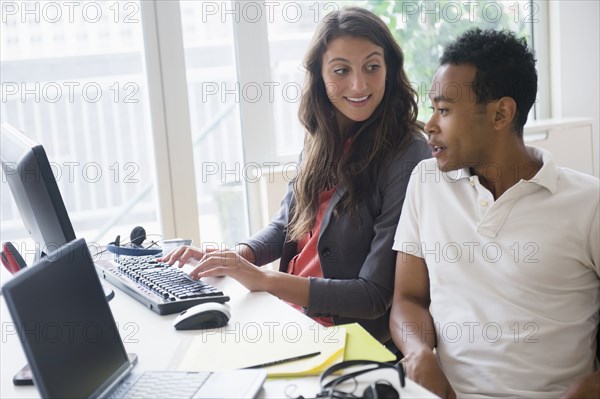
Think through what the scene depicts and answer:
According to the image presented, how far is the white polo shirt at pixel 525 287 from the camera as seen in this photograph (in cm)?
153

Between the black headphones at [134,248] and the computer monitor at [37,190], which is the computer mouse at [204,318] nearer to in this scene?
the computer monitor at [37,190]

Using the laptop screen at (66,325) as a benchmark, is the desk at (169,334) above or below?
below

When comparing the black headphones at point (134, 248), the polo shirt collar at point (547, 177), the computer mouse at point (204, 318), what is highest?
the polo shirt collar at point (547, 177)

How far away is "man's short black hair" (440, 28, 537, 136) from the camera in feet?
5.48

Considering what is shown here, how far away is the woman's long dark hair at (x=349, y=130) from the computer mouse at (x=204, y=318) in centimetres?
56

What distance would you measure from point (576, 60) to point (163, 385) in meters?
3.16

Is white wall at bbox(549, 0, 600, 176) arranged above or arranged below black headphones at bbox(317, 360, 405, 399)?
above

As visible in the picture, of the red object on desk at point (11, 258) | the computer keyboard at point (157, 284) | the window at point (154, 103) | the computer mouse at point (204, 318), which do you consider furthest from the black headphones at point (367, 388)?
the window at point (154, 103)

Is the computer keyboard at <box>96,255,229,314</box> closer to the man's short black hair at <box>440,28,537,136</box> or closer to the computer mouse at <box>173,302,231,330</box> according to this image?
the computer mouse at <box>173,302,231,330</box>

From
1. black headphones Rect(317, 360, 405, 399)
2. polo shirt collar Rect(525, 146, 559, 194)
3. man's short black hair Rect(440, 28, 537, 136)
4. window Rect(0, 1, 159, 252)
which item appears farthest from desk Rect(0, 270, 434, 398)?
window Rect(0, 1, 159, 252)

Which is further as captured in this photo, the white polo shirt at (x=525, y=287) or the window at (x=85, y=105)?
the window at (x=85, y=105)

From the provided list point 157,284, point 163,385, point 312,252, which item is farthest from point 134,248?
point 163,385

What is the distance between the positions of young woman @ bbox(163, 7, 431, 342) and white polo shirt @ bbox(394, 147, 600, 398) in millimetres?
304

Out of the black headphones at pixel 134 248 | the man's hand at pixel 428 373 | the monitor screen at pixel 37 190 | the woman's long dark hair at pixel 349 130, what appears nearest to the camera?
the man's hand at pixel 428 373
